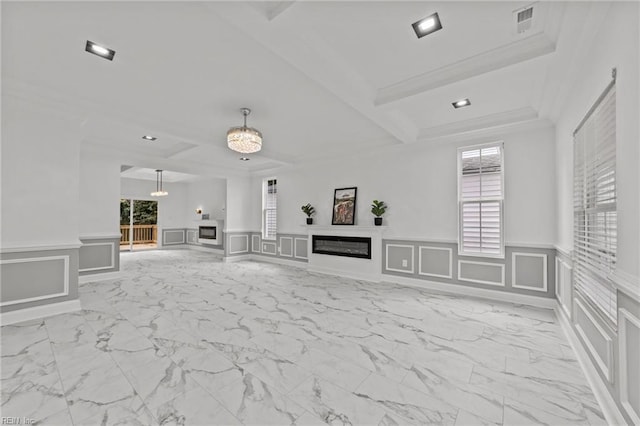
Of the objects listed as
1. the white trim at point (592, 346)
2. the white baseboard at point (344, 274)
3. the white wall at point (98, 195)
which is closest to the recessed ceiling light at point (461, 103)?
the white trim at point (592, 346)

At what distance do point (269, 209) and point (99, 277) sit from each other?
4.16 metres

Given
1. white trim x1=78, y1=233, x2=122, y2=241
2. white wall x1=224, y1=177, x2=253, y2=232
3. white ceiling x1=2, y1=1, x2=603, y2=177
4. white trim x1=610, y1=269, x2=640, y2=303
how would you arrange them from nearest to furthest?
white trim x1=610, y1=269, x2=640, y2=303, white ceiling x1=2, y1=1, x2=603, y2=177, white trim x1=78, y1=233, x2=122, y2=241, white wall x1=224, y1=177, x2=253, y2=232

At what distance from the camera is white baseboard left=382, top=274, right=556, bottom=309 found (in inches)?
157

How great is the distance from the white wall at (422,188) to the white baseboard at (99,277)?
12.6 feet

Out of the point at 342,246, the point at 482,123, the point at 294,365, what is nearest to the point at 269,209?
the point at 342,246

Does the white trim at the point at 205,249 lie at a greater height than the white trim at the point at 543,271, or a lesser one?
lesser

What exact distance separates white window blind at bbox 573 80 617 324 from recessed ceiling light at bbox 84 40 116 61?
402 centimetres

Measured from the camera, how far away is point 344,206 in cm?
621

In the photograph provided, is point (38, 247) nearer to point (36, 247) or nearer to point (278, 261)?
point (36, 247)

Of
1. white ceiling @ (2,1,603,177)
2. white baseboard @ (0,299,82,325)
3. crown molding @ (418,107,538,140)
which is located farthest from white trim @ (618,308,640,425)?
white baseboard @ (0,299,82,325)

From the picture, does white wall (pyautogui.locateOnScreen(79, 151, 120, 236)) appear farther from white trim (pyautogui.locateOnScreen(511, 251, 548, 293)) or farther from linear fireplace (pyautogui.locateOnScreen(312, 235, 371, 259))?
white trim (pyautogui.locateOnScreen(511, 251, 548, 293))

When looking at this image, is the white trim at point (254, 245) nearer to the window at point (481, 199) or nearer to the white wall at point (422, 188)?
the white wall at point (422, 188)

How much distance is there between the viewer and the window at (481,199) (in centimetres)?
436

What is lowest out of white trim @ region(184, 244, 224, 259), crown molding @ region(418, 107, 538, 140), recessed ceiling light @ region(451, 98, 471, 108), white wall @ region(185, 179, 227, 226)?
white trim @ region(184, 244, 224, 259)
